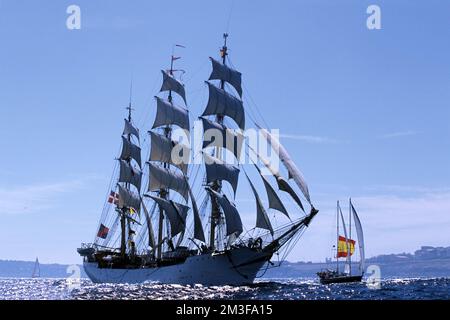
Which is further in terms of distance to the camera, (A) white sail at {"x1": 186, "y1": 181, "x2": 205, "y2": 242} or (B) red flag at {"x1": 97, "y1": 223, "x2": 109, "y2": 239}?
(B) red flag at {"x1": 97, "y1": 223, "x2": 109, "y2": 239}

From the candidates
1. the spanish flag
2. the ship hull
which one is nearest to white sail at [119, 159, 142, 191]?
the ship hull

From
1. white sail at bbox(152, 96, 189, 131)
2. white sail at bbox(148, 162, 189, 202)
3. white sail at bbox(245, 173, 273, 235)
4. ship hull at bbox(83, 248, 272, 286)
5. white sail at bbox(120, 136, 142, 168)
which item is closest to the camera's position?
white sail at bbox(245, 173, 273, 235)

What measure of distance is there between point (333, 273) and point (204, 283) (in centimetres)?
3737

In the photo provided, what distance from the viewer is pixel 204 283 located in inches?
3113

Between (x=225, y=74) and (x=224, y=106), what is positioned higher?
(x=225, y=74)

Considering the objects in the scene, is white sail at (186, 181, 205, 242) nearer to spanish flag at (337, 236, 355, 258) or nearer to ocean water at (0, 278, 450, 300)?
ocean water at (0, 278, 450, 300)

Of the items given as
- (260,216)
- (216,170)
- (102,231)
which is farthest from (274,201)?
(102,231)

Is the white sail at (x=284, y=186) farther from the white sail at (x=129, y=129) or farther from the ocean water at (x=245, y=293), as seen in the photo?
the white sail at (x=129, y=129)

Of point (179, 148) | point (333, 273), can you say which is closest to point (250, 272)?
point (179, 148)

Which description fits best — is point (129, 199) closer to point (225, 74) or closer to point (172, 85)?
point (172, 85)

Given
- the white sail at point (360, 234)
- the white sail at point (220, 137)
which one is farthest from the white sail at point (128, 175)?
the white sail at point (360, 234)

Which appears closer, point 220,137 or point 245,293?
point 245,293

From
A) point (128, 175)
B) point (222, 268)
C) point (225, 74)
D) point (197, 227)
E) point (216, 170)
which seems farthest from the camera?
point (128, 175)
